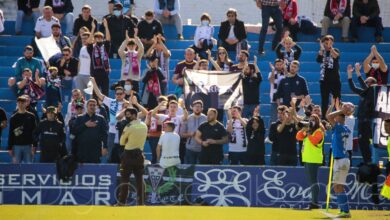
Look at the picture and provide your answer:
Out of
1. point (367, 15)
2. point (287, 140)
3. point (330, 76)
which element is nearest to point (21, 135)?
point (287, 140)

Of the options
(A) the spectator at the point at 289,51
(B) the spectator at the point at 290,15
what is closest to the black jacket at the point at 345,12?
(B) the spectator at the point at 290,15

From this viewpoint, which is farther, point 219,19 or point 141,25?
point 219,19

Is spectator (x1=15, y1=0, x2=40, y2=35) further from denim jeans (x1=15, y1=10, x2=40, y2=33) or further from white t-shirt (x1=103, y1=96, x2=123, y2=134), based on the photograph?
white t-shirt (x1=103, y1=96, x2=123, y2=134)

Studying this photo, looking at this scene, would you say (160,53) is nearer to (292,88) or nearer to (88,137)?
(292,88)

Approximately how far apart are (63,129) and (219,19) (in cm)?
1052

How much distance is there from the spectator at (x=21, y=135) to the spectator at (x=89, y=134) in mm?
1020

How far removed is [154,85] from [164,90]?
1.19ft

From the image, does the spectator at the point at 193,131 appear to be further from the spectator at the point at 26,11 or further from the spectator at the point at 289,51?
the spectator at the point at 26,11

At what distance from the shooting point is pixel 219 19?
37.1 m

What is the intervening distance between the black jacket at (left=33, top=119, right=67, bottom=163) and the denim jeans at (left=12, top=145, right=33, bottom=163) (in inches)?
18.4

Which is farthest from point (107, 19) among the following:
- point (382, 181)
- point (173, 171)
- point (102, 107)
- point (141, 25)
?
point (382, 181)


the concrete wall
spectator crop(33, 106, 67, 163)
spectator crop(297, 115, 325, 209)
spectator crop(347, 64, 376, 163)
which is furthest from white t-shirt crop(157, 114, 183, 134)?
the concrete wall

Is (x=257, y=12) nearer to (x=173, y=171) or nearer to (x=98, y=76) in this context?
(x=98, y=76)

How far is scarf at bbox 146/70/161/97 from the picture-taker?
29.4 metres
